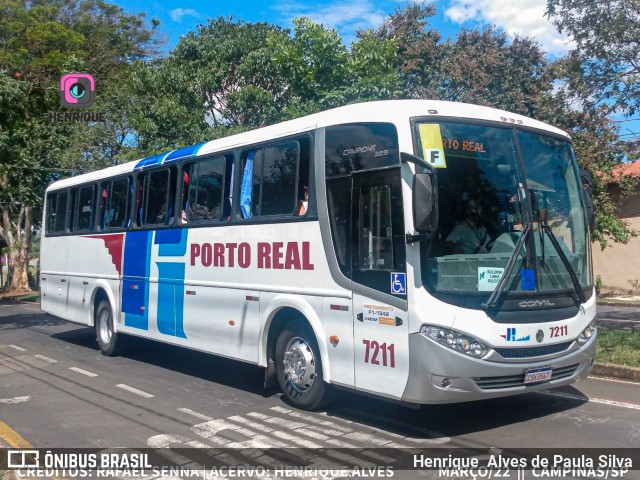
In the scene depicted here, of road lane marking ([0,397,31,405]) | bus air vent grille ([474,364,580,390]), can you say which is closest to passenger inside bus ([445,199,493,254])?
bus air vent grille ([474,364,580,390])

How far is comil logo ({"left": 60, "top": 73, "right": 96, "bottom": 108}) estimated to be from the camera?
2377cm

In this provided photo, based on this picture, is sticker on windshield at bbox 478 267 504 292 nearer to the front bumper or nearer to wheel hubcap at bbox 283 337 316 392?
the front bumper

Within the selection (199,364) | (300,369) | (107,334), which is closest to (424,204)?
(300,369)

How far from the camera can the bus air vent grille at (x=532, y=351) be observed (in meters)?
6.31

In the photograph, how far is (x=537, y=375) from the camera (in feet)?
21.4

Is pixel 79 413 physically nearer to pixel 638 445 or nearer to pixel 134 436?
pixel 134 436

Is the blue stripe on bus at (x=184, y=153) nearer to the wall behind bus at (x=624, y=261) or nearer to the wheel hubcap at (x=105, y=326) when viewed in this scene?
the wheel hubcap at (x=105, y=326)

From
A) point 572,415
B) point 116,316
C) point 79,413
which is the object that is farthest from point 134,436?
point 116,316

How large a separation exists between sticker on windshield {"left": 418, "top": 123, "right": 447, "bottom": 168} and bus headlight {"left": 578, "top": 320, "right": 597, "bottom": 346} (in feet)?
7.60

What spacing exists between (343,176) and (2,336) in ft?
38.3

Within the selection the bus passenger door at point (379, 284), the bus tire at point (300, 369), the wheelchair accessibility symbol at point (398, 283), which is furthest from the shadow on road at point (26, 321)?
the wheelchair accessibility symbol at point (398, 283)

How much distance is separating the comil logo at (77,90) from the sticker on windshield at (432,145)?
1979cm

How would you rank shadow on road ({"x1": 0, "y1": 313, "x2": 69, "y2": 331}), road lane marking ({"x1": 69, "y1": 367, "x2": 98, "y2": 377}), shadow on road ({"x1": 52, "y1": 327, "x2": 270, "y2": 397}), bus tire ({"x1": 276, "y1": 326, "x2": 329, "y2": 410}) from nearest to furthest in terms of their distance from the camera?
1. bus tire ({"x1": 276, "y1": 326, "x2": 329, "y2": 410})
2. shadow on road ({"x1": 52, "y1": 327, "x2": 270, "y2": 397})
3. road lane marking ({"x1": 69, "y1": 367, "x2": 98, "y2": 377})
4. shadow on road ({"x1": 0, "y1": 313, "x2": 69, "y2": 331})

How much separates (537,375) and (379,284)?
5.73 feet
